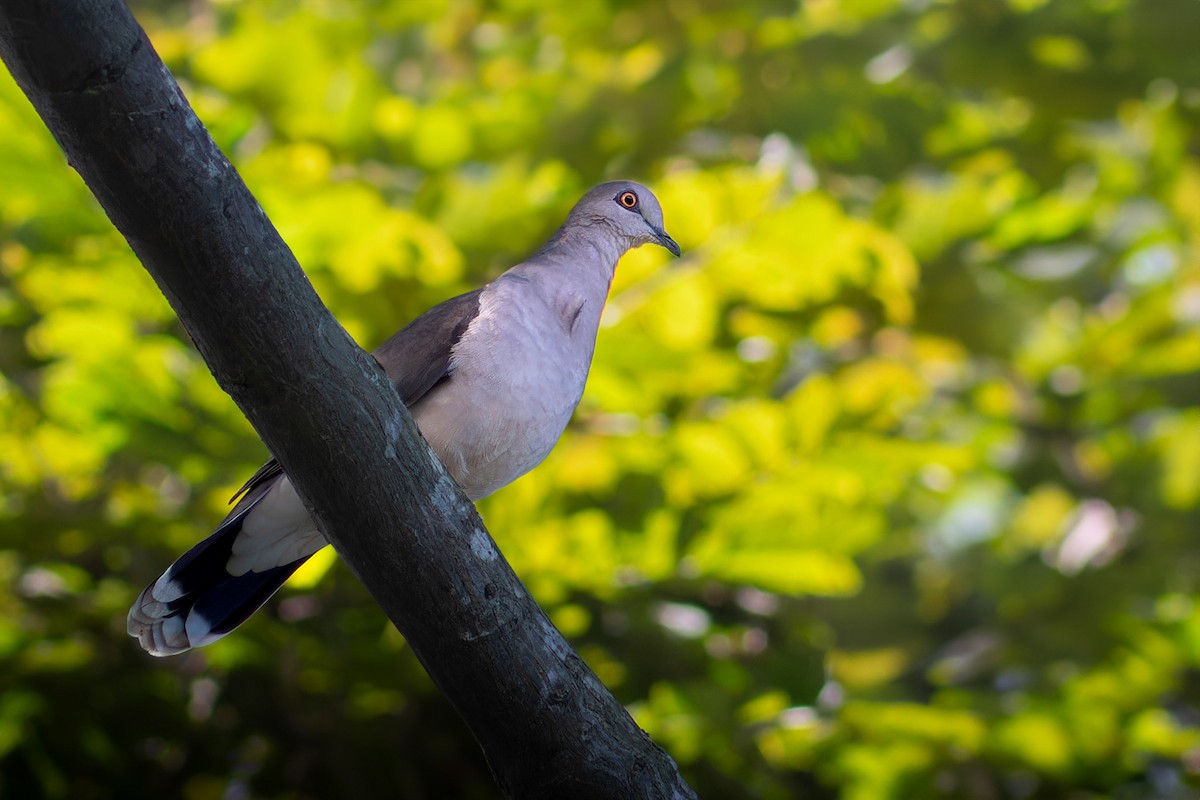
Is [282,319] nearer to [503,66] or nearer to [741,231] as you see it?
[741,231]

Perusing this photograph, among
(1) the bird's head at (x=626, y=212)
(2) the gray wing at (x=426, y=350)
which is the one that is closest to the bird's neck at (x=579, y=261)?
(1) the bird's head at (x=626, y=212)

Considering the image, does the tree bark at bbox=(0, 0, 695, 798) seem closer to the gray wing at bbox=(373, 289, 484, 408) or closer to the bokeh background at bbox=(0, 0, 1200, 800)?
the gray wing at bbox=(373, 289, 484, 408)

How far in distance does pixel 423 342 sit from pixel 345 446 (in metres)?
0.70

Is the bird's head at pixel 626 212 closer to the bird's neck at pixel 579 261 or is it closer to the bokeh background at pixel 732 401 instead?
the bird's neck at pixel 579 261

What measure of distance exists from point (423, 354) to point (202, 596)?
0.76 metres

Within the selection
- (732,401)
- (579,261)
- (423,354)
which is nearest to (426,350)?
(423,354)

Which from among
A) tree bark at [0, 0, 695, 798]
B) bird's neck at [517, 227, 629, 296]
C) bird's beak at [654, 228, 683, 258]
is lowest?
tree bark at [0, 0, 695, 798]

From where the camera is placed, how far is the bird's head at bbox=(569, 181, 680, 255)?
2766 millimetres

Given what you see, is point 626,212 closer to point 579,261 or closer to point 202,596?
point 579,261

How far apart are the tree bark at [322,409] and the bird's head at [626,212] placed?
1.12 metres

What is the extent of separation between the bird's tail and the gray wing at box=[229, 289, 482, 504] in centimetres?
12

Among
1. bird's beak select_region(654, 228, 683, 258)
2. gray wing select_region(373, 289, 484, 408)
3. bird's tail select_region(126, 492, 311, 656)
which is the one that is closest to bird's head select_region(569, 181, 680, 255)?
bird's beak select_region(654, 228, 683, 258)

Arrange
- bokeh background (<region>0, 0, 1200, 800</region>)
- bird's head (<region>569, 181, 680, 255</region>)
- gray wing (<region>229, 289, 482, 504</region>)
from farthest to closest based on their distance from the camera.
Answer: bokeh background (<region>0, 0, 1200, 800</region>), bird's head (<region>569, 181, 680, 255</region>), gray wing (<region>229, 289, 482, 504</region>)

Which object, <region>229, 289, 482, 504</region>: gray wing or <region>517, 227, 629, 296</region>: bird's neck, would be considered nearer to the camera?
<region>229, 289, 482, 504</region>: gray wing
